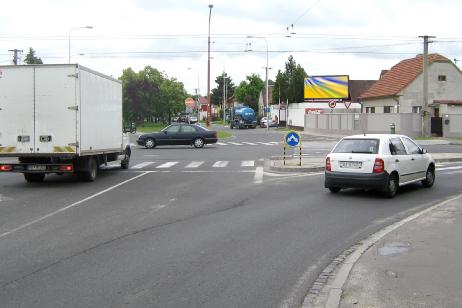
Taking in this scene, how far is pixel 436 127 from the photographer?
47.0 meters

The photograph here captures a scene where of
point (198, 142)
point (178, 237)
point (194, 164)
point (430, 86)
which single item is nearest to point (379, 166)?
point (178, 237)

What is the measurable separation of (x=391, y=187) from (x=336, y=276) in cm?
720

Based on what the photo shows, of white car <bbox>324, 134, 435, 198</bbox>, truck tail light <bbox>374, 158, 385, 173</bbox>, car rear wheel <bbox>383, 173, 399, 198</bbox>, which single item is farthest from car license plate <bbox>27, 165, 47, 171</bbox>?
car rear wheel <bbox>383, 173, 399, 198</bbox>

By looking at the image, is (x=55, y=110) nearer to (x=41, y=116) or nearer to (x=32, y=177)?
(x=41, y=116)

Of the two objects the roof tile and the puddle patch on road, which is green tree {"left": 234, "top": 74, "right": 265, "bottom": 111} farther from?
the puddle patch on road

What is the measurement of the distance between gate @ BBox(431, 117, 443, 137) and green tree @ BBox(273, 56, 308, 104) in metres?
35.6

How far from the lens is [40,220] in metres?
10.2

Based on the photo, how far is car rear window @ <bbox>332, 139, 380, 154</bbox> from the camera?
13.2m

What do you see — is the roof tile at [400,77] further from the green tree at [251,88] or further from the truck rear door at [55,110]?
the green tree at [251,88]

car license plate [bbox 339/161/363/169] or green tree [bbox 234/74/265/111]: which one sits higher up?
green tree [bbox 234/74/265/111]

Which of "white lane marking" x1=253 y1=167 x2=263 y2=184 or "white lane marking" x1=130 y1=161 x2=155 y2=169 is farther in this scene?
"white lane marking" x1=130 y1=161 x2=155 y2=169

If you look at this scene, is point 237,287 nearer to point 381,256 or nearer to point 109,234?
point 381,256

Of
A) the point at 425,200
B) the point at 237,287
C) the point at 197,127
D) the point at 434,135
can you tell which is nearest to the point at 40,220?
the point at 237,287

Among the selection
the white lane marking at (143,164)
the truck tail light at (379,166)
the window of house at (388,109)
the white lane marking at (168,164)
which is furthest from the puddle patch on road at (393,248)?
the window of house at (388,109)
